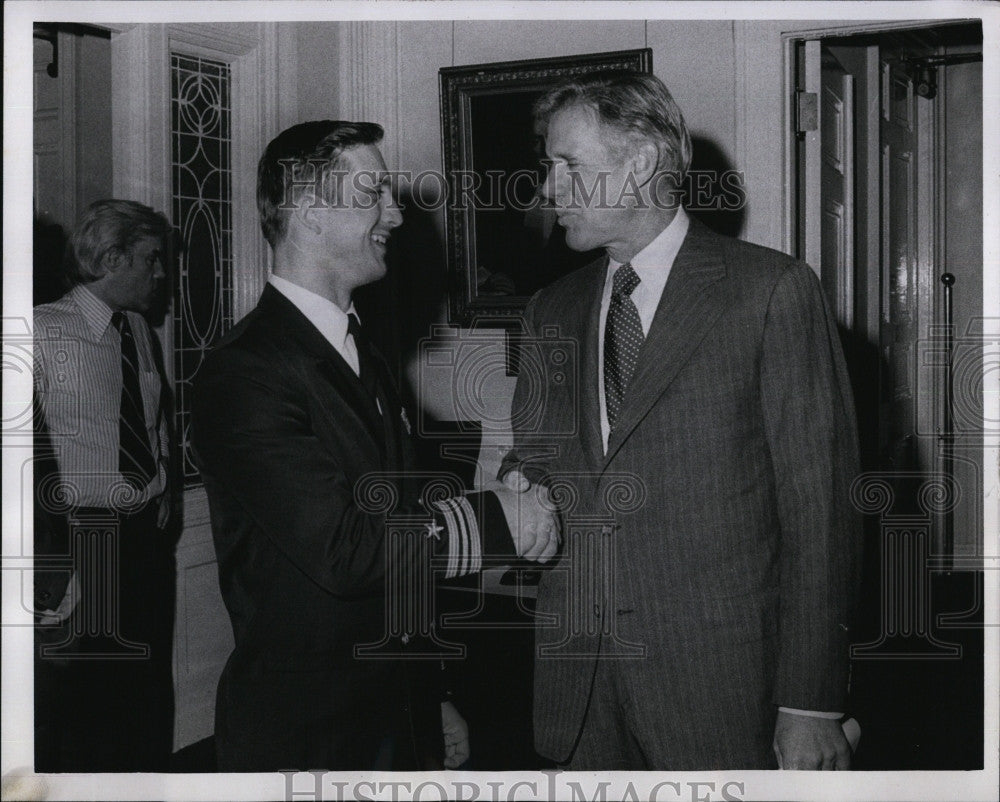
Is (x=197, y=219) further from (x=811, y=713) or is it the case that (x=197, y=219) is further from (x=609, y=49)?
(x=811, y=713)

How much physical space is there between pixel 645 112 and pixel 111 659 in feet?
4.91

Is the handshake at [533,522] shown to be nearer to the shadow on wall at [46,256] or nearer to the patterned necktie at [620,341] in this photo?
the patterned necktie at [620,341]

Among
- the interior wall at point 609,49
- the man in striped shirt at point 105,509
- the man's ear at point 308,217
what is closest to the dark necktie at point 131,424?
the man in striped shirt at point 105,509

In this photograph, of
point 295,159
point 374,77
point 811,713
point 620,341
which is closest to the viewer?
point 811,713

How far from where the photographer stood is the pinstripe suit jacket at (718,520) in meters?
1.62

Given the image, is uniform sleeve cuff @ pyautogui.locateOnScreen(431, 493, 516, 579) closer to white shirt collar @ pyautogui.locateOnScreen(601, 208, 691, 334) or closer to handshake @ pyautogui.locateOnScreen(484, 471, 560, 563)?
handshake @ pyautogui.locateOnScreen(484, 471, 560, 563)

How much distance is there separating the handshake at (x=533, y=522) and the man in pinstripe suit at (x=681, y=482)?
25 millimetres

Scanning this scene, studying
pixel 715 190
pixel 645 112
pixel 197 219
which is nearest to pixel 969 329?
pixel 715 190

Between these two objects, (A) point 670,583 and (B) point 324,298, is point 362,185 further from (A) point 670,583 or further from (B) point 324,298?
(A) point 670,583

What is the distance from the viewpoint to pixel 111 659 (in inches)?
76.6

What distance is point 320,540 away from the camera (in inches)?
68.4

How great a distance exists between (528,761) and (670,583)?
1.57ft

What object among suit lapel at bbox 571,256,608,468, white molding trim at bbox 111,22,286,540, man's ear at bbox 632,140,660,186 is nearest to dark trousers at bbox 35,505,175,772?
white molding trim at bbox 111,22,286,540

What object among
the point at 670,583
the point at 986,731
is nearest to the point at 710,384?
the point at 670,583
